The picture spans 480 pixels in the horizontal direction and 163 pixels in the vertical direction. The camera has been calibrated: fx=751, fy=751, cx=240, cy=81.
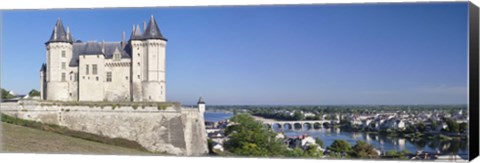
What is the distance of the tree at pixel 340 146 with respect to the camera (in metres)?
16.1

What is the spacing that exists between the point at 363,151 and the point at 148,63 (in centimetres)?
567

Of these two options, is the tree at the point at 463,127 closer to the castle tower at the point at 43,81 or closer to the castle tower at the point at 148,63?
the castle tower at the point at 148,63

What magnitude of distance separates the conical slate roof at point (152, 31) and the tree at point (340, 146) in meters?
4.58

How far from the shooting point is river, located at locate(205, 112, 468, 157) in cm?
1498

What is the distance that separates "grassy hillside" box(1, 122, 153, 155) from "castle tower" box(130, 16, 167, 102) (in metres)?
1.44

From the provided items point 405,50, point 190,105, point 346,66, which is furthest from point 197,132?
point 405,50

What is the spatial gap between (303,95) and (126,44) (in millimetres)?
4667

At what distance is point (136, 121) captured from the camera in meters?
18.2

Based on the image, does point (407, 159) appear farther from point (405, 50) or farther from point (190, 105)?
point (190, 105)

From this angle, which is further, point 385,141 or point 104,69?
point 104,69

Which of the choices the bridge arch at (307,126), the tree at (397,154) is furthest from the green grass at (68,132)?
the tree at (397,154)

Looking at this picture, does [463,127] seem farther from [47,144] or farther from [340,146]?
[47,144]

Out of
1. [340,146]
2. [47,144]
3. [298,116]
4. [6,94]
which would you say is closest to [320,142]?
[340,146]

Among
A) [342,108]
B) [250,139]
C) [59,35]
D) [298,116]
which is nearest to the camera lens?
[342,108]
